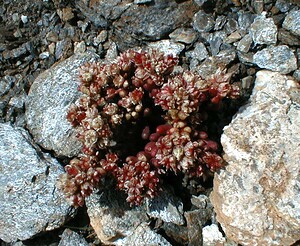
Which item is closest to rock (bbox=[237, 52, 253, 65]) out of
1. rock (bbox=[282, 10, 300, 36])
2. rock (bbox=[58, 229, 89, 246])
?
rock (bbox=[282, 10, 300, 36])

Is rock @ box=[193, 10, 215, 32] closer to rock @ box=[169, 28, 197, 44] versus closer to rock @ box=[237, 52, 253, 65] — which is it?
rock @ box=[169, 28, 197, 44]

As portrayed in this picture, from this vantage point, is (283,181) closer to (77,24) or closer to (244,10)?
(244,10)

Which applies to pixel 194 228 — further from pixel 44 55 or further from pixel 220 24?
pixel 44 55

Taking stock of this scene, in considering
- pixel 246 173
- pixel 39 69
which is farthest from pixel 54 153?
pixel 246 173

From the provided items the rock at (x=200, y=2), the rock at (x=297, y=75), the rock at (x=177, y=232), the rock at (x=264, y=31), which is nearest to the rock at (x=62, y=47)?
the rock at (x=200, y=2)

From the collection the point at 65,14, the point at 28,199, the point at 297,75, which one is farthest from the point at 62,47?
the point at 297,75
